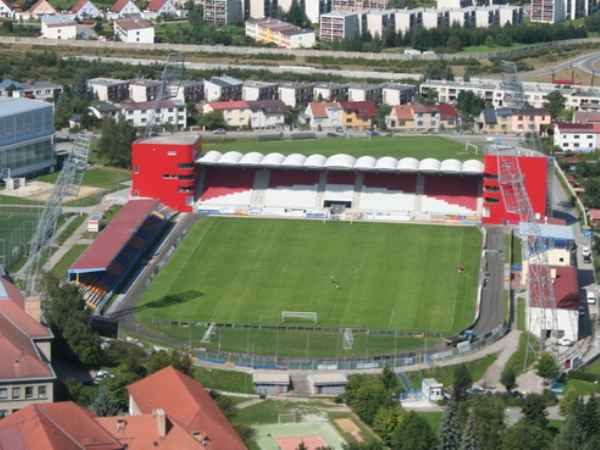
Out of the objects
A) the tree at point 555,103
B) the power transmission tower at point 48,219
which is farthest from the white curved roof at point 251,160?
the tree at point 555,103

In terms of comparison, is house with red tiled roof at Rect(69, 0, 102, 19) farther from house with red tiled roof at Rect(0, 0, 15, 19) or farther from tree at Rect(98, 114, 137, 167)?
tree at Rect(98, 114, 137, 167)

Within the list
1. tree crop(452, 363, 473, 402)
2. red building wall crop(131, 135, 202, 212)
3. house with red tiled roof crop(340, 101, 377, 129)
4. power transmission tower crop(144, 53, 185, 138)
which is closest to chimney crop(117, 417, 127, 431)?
tree crop(452, 363, 473, 402)

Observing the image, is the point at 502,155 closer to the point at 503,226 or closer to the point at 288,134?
the point at 503,226

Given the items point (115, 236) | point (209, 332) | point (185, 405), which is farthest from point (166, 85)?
point (185, 405)

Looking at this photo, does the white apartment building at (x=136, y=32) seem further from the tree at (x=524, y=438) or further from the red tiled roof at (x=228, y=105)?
the tree at (x=524, y=438)

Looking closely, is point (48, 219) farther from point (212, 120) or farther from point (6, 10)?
point (6, 10)
